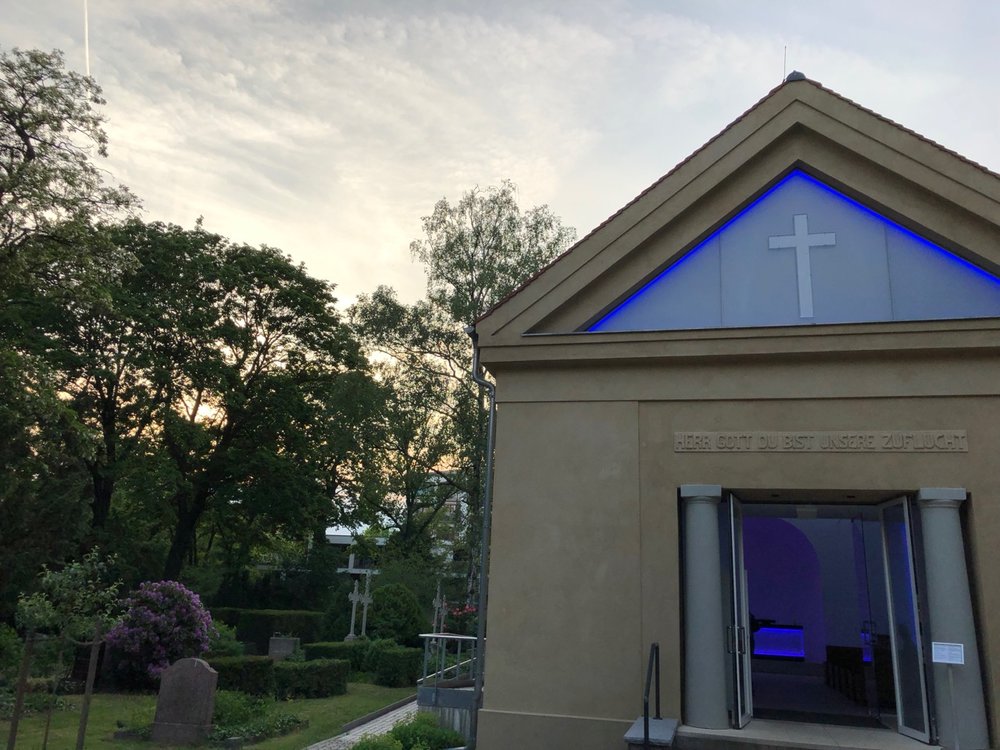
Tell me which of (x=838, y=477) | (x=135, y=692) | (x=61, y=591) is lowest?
(x=135, y=692)

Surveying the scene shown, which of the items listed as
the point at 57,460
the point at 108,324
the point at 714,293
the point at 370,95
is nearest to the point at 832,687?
the point at 714,293

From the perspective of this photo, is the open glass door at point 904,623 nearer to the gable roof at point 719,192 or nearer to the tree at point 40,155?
the gable roof at point 719,192

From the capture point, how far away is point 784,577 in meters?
17.4

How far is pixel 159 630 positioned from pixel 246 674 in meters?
2.72

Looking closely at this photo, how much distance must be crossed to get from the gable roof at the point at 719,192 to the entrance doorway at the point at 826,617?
3.33m

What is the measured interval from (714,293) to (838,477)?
2763 mm

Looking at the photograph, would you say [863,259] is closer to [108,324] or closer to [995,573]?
[995,573]

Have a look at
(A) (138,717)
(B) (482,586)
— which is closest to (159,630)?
(A) (138,717)

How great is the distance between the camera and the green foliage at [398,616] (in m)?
26.5

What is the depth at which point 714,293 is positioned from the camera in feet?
33.3

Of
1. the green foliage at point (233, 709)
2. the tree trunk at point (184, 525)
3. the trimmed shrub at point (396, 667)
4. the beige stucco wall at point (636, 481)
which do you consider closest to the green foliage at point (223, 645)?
the trimmed shrub at point (396, 667)

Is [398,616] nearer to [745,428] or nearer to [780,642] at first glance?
[780,642]

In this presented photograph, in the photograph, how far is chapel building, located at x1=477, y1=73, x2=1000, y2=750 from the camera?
882 cm

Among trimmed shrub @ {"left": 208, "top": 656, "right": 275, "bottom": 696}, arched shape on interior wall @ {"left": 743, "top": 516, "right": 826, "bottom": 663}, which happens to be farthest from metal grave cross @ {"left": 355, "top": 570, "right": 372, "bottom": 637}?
arched shape on interior wall @ {"left": 743, "top": 516, "right": 826, "bottom": 663}
